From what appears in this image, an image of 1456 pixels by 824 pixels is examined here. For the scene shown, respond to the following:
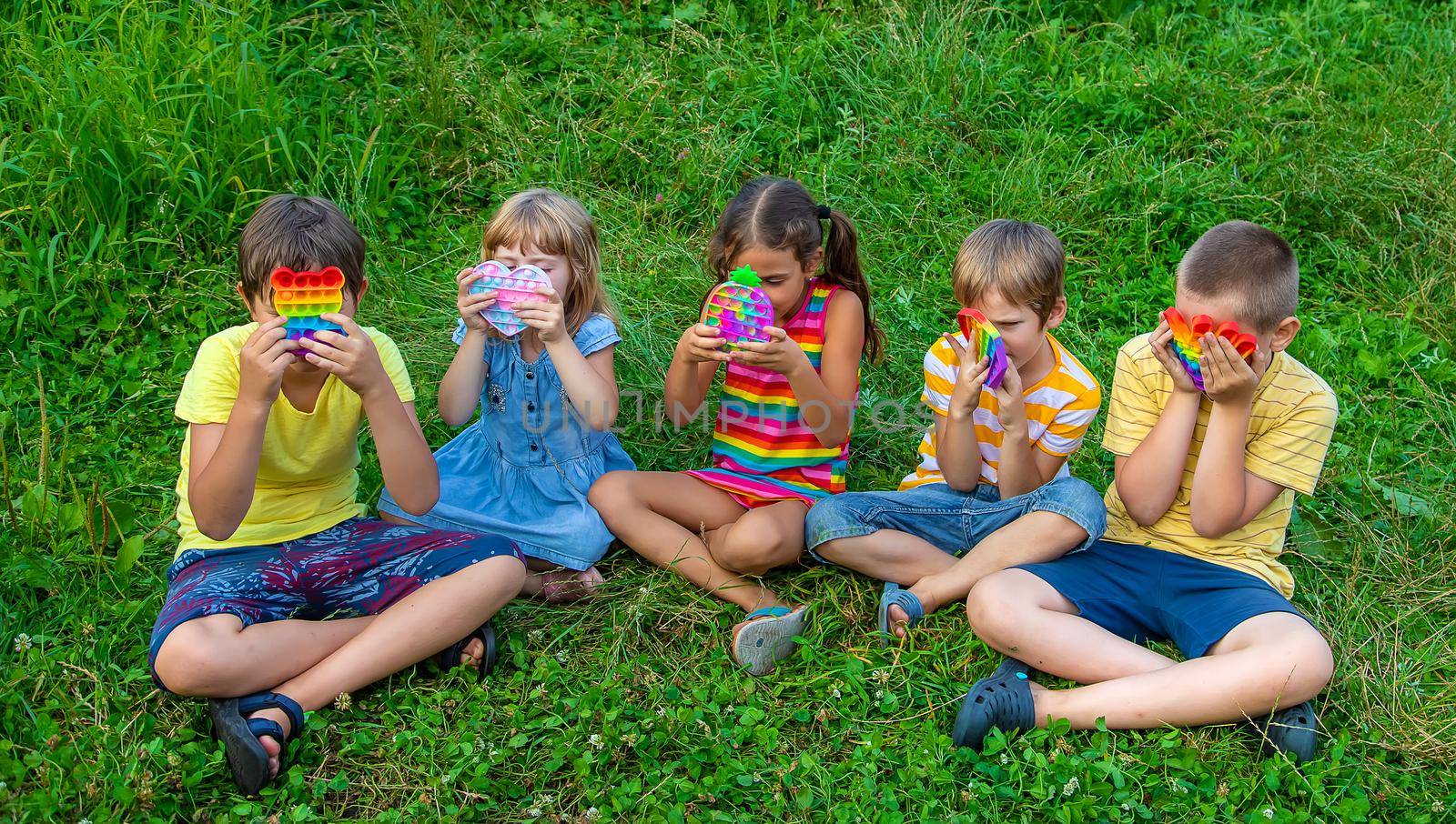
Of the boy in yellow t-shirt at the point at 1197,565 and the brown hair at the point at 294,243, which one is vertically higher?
the brown hair at the point at 294,243

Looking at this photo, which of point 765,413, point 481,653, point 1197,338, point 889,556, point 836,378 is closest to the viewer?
point 1197,338

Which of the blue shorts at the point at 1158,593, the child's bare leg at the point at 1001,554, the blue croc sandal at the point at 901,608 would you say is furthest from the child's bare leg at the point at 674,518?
the blue shorts at the point at 1158,593

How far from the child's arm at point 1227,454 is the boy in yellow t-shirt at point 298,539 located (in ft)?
5.48

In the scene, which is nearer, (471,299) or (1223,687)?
(1223,687)

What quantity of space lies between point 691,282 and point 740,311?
1203 mm

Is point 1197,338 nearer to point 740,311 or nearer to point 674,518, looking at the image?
point 740,311

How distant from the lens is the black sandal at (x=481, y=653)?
275cm

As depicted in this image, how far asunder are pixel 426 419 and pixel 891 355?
157 cm

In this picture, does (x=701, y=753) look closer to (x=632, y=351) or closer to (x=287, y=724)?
(x=287, y=724)

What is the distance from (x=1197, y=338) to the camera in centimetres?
264

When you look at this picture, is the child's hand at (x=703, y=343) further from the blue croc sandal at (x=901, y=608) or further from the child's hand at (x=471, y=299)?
the blue croc sandal at (x=901, y=608)

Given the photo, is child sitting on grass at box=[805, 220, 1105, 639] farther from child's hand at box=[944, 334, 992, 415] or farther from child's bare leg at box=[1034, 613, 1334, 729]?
child's bare leg at box=[1034, 613, 1334, 729]

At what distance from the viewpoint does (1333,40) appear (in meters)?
5.19

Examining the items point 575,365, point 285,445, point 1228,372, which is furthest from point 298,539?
point 1228,372
